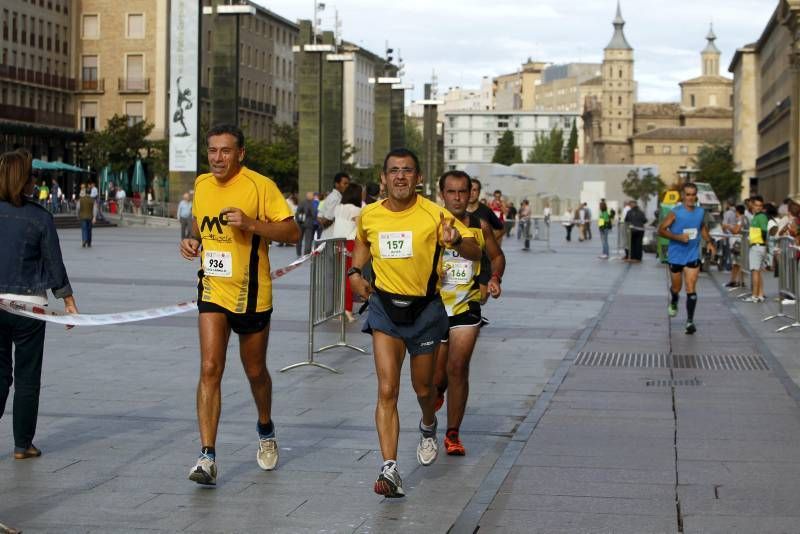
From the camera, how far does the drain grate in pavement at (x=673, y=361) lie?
1392 cm

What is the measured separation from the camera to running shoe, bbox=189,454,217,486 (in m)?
7.56

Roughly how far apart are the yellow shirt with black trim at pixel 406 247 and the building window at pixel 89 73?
3719 inches

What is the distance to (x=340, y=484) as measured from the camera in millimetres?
7875

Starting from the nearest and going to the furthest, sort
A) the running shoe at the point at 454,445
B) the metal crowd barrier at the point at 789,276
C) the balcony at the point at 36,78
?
the running shoe at the point at 454,445 < the metal crowd barrier at the point at 789,276 < the balcony at the point at 36,78

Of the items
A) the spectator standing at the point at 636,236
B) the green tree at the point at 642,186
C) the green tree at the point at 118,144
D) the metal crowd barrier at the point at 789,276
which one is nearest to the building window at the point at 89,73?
the green tree at the point at 118,144

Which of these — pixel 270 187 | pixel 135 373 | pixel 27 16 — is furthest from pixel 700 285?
pixel 27 16

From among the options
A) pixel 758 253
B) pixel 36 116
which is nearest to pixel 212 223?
pixel 758 253

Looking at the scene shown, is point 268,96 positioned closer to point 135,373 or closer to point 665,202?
point 665,202

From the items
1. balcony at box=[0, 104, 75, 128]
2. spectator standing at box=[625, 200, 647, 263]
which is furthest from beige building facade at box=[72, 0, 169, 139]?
spectator standing at box=[625, 200, 647, 263]

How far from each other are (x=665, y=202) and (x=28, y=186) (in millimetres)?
30005

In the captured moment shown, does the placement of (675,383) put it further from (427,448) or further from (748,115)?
(748,115)

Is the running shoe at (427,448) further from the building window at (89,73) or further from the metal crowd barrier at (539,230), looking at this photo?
the building window at (89,73)

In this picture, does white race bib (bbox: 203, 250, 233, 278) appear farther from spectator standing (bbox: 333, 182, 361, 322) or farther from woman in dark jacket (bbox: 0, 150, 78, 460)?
spectator standing (bbox: 333, 182, 361, 322)

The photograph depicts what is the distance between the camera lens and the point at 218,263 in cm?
783
